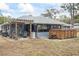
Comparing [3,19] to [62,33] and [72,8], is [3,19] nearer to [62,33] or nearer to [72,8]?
[62,33]

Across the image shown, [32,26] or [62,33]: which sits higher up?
[32,26]

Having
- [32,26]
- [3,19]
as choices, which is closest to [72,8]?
[32,26]

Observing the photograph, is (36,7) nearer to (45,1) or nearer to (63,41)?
(45,1)

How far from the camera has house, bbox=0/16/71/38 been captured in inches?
349

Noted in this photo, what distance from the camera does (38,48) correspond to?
895cm

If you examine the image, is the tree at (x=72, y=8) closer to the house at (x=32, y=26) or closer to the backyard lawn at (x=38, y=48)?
the house at (x=32, y=26)

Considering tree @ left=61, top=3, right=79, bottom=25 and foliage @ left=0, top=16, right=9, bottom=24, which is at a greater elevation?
tree @ left=61, top=3, right=79, bottom=25

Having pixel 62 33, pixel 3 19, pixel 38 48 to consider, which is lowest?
pixel 38 48

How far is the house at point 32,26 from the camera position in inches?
349

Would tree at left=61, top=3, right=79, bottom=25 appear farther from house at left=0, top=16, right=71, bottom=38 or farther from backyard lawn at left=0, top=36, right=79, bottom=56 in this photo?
backyard lawn at left=0, top=36, right=79, bottom=56

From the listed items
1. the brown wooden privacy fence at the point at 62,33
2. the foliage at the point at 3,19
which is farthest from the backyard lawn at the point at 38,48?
the foliage at the point at 3,19

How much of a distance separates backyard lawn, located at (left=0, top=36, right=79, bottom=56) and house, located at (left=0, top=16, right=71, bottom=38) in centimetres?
12

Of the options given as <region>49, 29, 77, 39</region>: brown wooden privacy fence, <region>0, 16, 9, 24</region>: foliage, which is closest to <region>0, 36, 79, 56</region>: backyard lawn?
<region>49, 29, 77, 39</region>: brown wooden privacy fence

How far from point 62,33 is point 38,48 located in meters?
0.48
